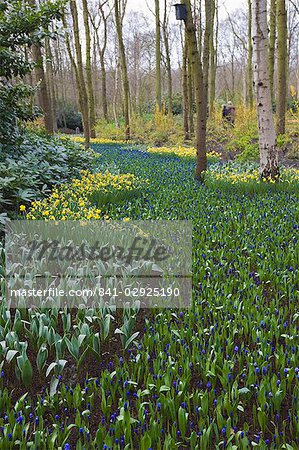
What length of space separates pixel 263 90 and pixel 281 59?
5.22m

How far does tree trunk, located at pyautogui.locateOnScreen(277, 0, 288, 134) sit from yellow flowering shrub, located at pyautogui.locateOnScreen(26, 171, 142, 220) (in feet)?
20.2

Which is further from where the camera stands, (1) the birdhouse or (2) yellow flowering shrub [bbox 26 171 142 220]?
(1) the birdhouse

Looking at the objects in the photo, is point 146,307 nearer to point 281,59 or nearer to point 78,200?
point 78,200

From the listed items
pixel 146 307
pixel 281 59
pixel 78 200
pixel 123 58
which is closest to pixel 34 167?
pixel 78 200

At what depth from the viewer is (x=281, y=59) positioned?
11617mm

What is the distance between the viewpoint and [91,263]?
369 cm

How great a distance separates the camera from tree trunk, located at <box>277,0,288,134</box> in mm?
10836

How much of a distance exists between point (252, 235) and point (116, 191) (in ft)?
8.12

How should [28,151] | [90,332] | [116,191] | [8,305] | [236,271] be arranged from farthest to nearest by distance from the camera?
[28,151], [116,191], [236,271], [8,305], [90,332]

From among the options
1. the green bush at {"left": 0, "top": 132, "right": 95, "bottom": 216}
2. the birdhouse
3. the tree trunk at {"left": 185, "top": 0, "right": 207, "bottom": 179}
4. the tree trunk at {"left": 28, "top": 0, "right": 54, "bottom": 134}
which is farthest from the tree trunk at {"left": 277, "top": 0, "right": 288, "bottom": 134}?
the tree trunk at {"left": 28, "top": 0, "right": 54, "bottom": 134}

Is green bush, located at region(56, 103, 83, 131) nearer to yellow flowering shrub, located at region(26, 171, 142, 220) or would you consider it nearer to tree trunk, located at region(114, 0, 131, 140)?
tree trunk, located at region(114, 0, 131, 140)

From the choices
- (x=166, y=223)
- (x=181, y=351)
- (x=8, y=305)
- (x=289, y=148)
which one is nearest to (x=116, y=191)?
(x=166, y=223)

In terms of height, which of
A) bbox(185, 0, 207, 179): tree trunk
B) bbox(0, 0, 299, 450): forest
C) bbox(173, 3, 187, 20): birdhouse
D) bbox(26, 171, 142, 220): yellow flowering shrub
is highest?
bbox(173, 3, 187, 20): birdhouse

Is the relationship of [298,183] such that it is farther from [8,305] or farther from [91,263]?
[8,305]
